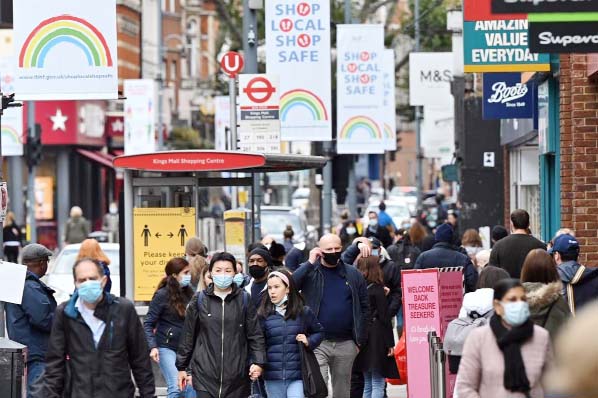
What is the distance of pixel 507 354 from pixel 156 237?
9542 millimetres

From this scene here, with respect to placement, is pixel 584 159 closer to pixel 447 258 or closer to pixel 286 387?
pixel 447 258

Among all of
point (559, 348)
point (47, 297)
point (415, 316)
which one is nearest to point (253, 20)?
point (415, 316)

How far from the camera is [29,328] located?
38.8 ft

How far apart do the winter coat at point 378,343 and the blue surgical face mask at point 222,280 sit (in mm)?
3598

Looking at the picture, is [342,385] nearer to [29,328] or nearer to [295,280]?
[295,280]

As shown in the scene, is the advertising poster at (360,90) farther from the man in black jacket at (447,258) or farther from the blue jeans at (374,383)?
the blue jeans at (374,383)

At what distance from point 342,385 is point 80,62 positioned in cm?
442

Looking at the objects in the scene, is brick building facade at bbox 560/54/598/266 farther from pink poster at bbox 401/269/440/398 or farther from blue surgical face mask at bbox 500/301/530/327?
blue surgical face mask at bbox 500/301/530/327

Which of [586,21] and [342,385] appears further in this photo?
[342,385]

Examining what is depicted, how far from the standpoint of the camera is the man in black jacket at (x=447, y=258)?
15.3 meters

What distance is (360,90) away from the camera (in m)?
29.7

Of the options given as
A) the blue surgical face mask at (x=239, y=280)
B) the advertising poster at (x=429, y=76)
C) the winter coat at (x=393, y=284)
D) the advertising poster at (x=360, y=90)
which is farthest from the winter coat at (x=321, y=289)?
the advertising poster at (x=429, y=76)

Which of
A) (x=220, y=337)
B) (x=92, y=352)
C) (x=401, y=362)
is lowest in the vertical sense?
(x=401, y=362)

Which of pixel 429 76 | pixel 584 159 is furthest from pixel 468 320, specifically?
pixel 429 76
